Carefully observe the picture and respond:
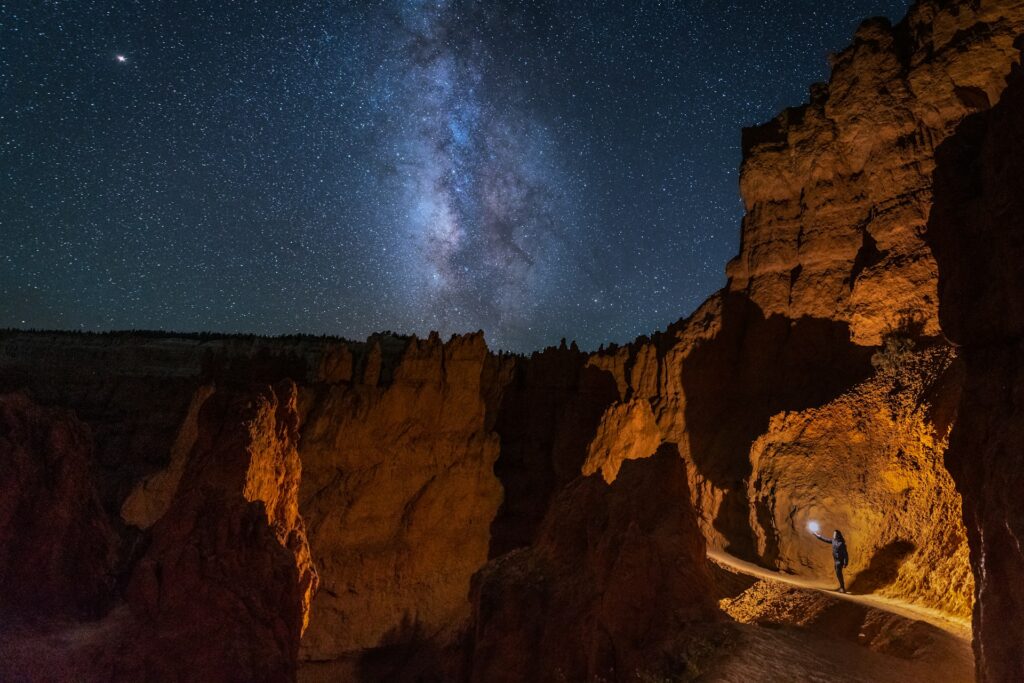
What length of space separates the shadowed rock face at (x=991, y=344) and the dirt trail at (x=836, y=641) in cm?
243

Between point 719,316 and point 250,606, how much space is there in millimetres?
20781

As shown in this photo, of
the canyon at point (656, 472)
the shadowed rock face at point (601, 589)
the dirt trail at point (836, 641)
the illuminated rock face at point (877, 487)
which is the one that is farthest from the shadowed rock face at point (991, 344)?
the illuminated rock face at point (877, 487)

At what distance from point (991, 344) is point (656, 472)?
19.0 ft

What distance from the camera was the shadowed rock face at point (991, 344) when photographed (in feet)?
17.5

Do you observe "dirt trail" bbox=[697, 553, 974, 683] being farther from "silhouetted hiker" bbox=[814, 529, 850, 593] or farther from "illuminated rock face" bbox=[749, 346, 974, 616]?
"illuminated rock face" bbox=[749, 346, 974, 616]

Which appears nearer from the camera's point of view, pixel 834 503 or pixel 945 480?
pixel 945 480

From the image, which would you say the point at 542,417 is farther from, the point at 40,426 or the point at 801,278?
the point at 40,426

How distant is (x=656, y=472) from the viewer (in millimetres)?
10945

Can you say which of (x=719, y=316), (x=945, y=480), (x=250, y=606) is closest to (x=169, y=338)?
(x=719, y=316)

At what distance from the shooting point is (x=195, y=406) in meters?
22.4

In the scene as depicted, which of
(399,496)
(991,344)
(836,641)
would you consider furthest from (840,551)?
(399,496)

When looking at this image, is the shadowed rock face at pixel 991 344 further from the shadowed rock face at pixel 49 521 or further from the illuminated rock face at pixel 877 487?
the shadowed rock face at pixel 49 521

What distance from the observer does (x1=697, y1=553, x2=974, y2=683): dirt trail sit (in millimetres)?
7977

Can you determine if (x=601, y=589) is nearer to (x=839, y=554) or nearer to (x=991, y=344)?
(x=991, y=344)
